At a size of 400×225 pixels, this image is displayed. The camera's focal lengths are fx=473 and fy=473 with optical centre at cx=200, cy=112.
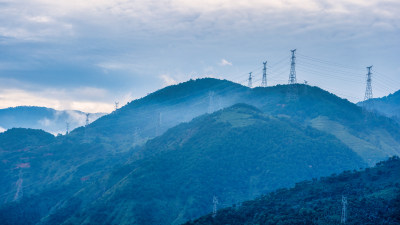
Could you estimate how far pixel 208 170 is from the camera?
524ft

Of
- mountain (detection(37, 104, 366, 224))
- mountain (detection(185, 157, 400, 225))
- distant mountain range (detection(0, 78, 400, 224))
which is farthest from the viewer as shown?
distant mountain range (detection(0, 78, 400, 224))

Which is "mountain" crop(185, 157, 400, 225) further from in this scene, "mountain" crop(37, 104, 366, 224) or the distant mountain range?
the distant mountain range

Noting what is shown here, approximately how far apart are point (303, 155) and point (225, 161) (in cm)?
2717

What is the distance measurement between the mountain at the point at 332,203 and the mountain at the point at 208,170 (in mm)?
31644

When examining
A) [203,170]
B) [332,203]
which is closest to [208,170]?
[203,170]

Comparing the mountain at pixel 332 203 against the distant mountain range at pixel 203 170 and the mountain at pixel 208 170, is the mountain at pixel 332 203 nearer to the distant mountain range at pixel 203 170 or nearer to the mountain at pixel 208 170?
the mountain at pixel 208 170

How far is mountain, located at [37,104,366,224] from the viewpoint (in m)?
142

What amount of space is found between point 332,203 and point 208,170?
66.2 m

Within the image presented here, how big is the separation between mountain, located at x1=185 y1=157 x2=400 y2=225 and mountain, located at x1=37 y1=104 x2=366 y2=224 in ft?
104

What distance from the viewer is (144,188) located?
150m

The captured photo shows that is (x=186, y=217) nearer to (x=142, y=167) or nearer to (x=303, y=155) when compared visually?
(x=142, y=167)

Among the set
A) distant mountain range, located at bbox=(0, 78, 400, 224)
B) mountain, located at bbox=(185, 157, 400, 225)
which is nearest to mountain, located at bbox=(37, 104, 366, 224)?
distant mountain range, located at bbox=(0, 78, 400, 224)

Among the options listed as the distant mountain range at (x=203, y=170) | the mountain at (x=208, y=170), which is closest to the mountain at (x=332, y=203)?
the mountain at (x=208, y=170)

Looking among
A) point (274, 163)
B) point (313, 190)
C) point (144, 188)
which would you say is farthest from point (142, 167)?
point (313, 190)
